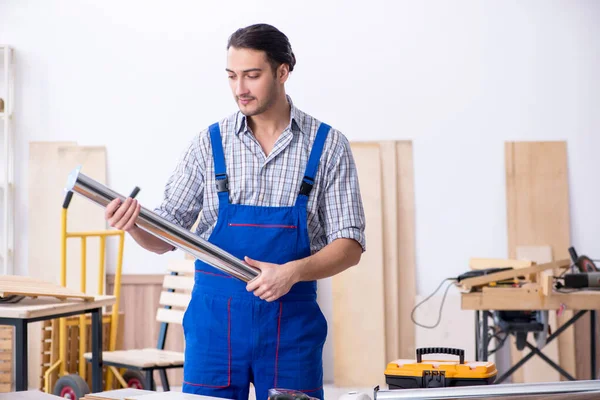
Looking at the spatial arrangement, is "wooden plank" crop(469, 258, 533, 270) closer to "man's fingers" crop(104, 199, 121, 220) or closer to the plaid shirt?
the plaid shirt

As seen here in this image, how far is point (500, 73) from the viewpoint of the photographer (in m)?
5.26

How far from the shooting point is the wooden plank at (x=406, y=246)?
17.0ft

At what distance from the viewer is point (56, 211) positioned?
5316 millimetres

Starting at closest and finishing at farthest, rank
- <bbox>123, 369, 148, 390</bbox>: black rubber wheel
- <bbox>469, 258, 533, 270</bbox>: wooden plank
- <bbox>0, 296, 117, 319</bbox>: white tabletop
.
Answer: <bbox>0, 296, 117, 319</bbox>: white tabletop, <bbox>469, 258, 533, 270</bbox>: wooden plank, <bbox>123, 369, 148, 390</bbox>: black rubber wheel

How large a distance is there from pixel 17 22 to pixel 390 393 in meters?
4.93

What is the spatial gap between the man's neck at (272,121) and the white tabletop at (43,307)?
4.13 ft

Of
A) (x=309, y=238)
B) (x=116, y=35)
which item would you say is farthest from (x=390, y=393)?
(x=116, y=35)

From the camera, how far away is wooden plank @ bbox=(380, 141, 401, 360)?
5152mm

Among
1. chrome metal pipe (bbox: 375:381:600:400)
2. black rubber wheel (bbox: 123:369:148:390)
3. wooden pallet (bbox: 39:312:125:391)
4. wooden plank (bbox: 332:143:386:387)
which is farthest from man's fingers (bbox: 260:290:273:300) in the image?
wooden plank (bbox: 332:143:386:387)

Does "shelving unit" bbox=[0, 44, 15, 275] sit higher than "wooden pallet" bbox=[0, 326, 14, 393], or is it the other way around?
"shelving unit" bbox=[0, 44, 15, 275]

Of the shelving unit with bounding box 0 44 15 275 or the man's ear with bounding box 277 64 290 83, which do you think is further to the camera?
the shelving unit with bounding box 0 44 15 275

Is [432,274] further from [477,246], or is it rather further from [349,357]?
[349,357]

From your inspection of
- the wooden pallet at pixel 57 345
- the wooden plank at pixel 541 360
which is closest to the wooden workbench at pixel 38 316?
the wooden pallet at pixel 57 345

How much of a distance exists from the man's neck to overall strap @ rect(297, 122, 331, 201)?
0.11 m
